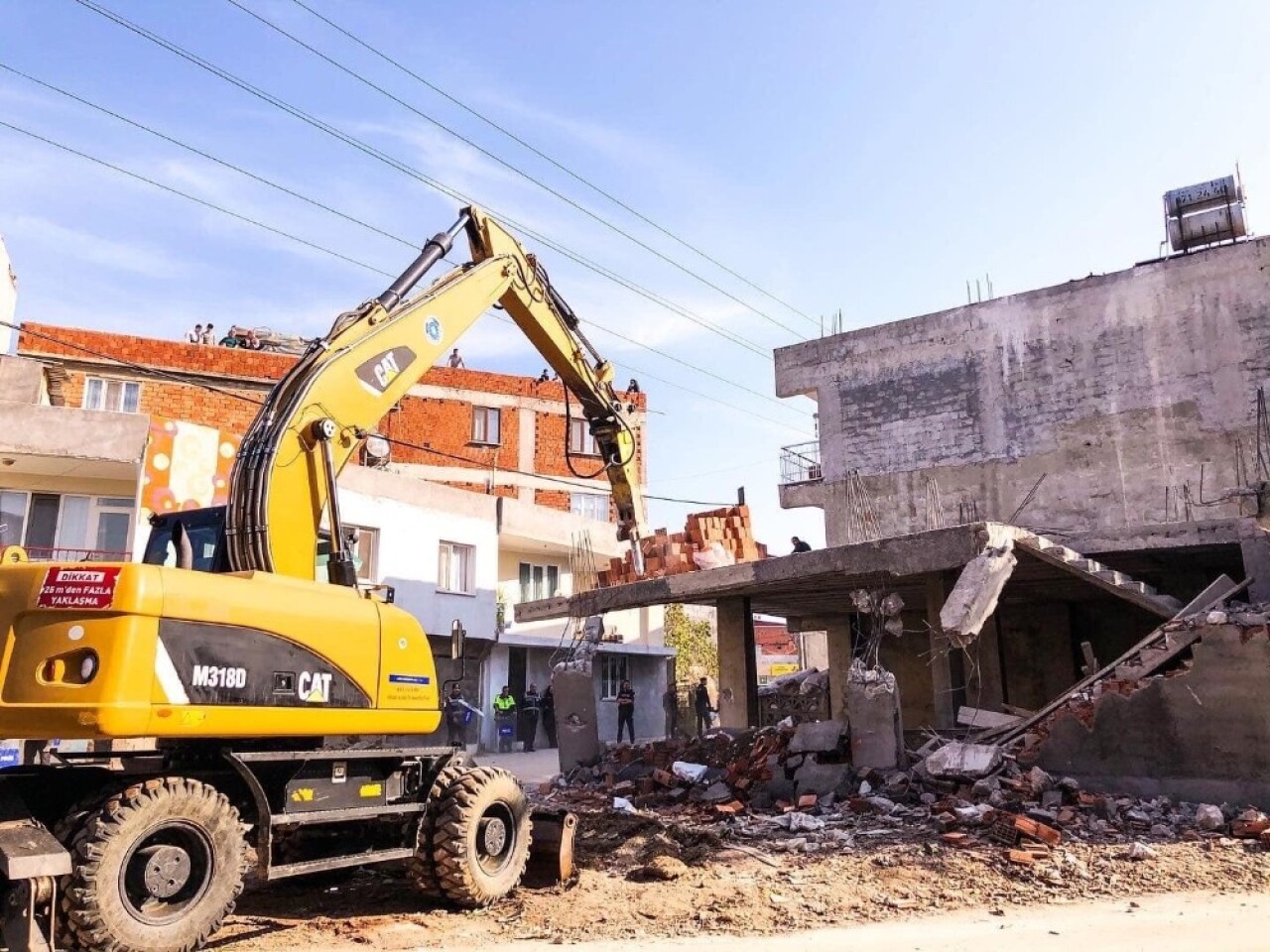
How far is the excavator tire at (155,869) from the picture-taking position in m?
5.34

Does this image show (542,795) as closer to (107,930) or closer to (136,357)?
(107,930)

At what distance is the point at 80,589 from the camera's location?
5.77 metres

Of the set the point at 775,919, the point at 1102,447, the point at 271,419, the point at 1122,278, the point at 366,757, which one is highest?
the point at 1122,278

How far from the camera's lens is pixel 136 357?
97.3ft

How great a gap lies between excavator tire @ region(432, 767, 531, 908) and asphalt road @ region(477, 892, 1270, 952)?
97cm

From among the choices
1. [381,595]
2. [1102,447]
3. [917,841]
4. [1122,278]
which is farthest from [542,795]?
[1122,278]

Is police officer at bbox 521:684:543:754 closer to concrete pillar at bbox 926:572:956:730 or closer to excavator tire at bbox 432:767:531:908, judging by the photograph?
concrete pillar at bbox 926:572:956:730

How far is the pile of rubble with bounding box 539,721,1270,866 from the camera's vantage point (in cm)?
950

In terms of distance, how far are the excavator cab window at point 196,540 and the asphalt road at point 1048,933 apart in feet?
11.8

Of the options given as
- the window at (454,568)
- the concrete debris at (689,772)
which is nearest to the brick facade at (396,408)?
the window at (454,568)

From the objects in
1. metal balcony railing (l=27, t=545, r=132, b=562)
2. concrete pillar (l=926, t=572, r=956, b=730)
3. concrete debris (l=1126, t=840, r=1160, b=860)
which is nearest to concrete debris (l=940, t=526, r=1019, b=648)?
concrete pillar (l=926, t=572, r=956, b=730)

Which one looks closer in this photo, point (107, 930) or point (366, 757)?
point (107, 930)

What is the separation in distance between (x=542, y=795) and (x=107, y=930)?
10.1m

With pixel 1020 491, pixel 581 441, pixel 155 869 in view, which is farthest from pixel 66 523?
pixel 581 441
